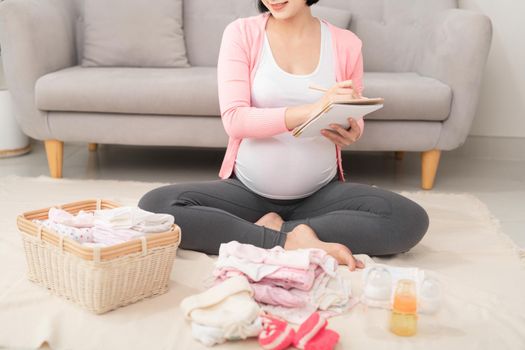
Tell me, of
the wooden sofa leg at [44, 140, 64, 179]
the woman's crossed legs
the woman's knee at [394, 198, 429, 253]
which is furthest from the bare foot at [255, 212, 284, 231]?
the wooden sofa leg at [44, 140, 64, 179]

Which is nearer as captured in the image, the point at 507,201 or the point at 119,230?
the point at 119,230

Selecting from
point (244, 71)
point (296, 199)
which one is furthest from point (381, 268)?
point (244, 71)

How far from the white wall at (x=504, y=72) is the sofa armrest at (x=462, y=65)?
71 centimetres

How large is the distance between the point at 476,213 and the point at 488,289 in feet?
2.51

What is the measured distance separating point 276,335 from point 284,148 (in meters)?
0.69

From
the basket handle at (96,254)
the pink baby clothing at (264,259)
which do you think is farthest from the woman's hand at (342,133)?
the basket handle at (96,254)

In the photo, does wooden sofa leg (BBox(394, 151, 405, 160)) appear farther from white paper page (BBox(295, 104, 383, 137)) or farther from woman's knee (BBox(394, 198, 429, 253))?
white paper page (BBox(295, 104, 383, 137))

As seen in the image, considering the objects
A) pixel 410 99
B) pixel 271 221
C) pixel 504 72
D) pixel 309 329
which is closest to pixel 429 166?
pixel 410 99

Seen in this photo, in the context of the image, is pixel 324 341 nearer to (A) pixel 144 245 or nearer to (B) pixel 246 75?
(A) pixel 144 245

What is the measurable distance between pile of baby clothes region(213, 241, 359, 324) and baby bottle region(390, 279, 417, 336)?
15 cm

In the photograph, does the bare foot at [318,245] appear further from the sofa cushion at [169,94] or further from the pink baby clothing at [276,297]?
the sofa cushion at [169,94]

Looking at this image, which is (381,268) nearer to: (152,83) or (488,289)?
(488,289)

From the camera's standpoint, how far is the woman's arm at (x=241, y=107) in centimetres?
189

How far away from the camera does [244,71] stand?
6.68ft
